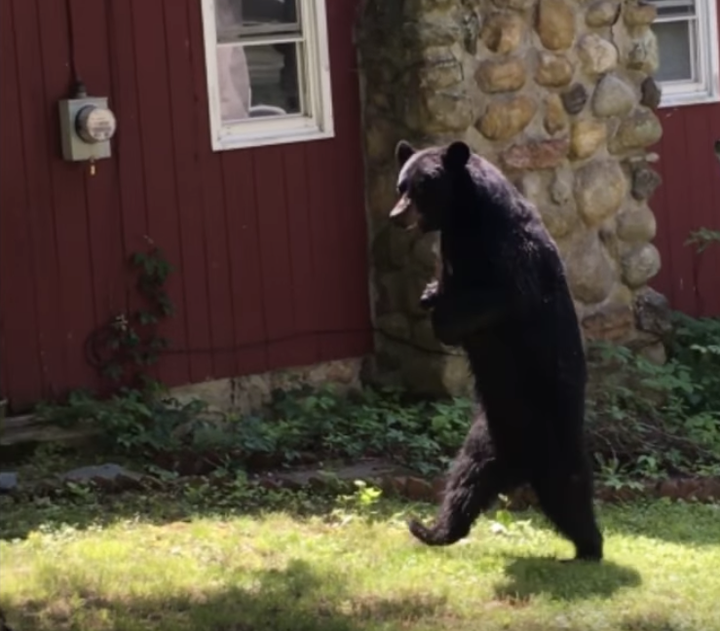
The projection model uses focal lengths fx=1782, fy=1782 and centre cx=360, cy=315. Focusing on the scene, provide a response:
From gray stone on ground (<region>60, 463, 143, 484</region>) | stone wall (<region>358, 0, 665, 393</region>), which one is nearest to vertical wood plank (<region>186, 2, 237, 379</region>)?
stone wall (<region>358, 0, 665, 393</region>)

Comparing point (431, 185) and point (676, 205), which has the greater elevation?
point (431, 185)

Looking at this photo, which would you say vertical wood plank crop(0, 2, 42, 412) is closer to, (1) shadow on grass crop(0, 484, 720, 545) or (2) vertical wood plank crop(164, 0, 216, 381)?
(2) vertical wood plank crop(164, 0, 216, 381)

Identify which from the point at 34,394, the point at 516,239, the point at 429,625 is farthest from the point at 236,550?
the point at 34,394

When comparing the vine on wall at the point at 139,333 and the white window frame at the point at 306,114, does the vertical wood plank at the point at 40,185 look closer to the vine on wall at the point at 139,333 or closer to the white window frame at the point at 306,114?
the vine on wall at the point at 139,333

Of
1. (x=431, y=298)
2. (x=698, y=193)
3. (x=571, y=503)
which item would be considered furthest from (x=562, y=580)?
(x=698, y=193)

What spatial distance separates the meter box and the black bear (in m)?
2.53

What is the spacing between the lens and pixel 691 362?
10.4 m

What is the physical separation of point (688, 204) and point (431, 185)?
493 cm

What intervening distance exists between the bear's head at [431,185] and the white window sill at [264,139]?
2866 mm

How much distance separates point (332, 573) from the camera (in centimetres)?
661

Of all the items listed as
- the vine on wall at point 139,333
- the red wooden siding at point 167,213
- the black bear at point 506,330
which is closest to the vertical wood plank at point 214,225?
the red wooden siding at point 167,213

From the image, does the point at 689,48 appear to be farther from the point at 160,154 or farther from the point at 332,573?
the point at 332,573

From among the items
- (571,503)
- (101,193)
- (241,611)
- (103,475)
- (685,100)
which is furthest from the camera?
(685,100)

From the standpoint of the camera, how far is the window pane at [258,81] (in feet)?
31.0
